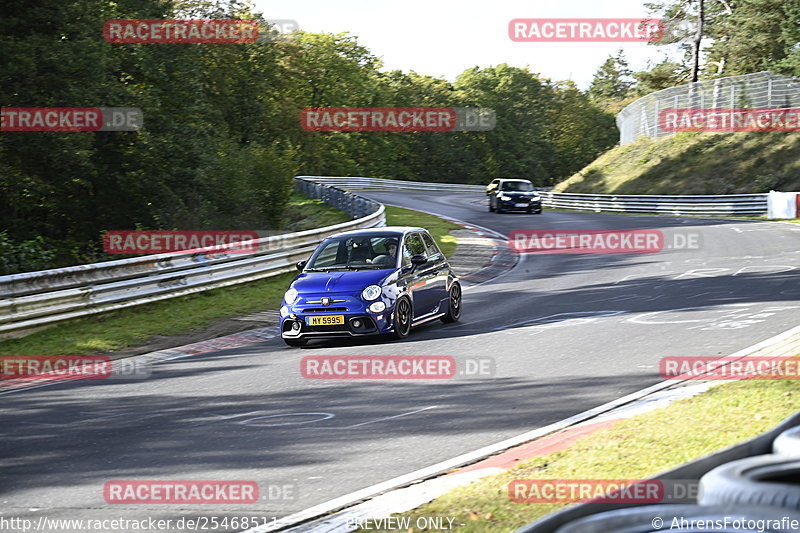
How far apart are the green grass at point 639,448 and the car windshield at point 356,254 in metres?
6.37

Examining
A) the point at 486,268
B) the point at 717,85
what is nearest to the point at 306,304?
the point at 486,268

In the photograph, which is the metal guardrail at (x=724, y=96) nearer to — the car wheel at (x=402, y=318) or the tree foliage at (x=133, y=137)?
the tree foliage at (x=133, y=137)

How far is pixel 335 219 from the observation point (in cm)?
3816

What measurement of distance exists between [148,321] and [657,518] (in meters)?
13.4

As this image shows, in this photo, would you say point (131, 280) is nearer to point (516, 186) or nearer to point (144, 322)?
point (144, 322)

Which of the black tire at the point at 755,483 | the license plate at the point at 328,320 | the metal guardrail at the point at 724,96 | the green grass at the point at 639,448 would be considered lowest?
the green grass at the point at 639,448

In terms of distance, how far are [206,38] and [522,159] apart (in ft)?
232

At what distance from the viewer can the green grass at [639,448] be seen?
17.7ft

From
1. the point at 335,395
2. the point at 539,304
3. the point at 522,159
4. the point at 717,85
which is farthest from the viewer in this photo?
the point at 522,159

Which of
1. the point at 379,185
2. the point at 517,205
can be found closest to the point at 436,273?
the point at 517,205

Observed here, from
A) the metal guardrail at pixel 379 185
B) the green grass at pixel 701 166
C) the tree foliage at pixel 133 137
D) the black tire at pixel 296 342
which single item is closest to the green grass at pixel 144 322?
the black tire at pixel 296 342

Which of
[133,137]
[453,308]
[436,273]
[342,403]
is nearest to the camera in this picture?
[342,403]

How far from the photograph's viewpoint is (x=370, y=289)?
1295 centimetres

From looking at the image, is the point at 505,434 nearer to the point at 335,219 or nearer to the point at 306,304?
the point at 306,304
